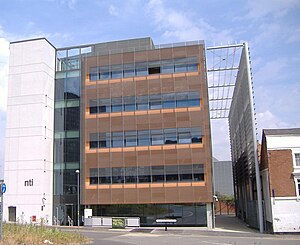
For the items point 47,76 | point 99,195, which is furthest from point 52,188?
point 47,76

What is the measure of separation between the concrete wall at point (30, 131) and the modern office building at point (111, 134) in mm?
126

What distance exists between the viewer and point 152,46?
49.3 meters

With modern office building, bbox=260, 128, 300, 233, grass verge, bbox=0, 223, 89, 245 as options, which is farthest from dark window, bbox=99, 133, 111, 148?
grass verge, bbox=0, 223, 89, 245

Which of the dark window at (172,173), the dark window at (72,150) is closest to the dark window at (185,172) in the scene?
the dark window at (172,173)

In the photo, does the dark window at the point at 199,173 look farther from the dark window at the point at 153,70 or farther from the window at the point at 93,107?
the window at the point at 93,107

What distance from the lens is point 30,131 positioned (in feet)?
156

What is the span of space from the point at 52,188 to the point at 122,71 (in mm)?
17165

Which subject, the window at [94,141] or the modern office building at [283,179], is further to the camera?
the window at [94,141]

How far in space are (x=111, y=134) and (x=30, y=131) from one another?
10437 mm

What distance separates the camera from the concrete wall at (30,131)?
46.4 m

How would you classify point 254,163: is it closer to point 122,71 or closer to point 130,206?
point 130,206

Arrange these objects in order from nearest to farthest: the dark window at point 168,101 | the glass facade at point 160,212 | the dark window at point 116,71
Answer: the glass facade at point 160,212, the dark window at point 168,101, the dark window at point 116,71

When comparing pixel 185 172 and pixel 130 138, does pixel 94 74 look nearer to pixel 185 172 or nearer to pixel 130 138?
pixel 130 138

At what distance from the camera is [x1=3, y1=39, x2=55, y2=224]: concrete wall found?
46.4m
